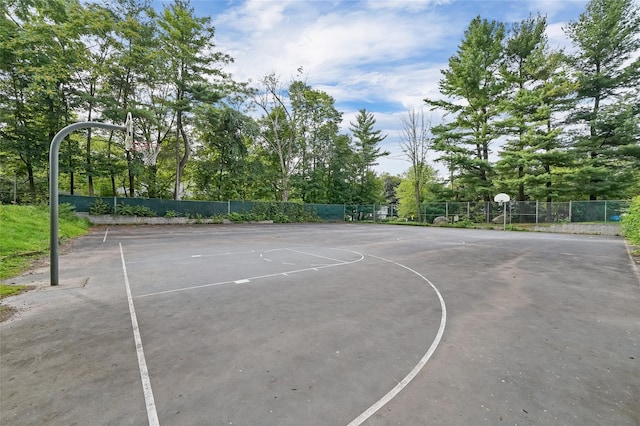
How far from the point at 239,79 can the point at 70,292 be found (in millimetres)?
24135

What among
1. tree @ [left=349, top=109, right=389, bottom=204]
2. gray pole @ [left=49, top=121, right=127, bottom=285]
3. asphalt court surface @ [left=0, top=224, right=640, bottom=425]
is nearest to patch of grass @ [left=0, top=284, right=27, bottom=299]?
asphalt court surface @ [left=0, top=224, right=640, bottom=425]

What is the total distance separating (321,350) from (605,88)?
28474 millimetres

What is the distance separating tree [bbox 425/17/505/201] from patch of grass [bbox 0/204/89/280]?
25.9 m

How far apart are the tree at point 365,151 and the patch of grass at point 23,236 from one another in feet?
90.2

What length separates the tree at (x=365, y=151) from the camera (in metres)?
34.6

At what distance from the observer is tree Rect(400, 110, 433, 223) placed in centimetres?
2625

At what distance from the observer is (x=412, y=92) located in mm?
25109

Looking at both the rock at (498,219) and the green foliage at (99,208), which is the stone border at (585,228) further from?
the green foliage at (99,208)

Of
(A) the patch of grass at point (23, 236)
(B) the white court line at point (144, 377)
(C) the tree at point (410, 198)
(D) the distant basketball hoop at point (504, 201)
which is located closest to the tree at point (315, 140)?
(C) the tree at point (410, 198)

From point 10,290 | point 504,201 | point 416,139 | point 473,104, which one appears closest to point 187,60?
point 416,139

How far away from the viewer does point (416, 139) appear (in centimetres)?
2678

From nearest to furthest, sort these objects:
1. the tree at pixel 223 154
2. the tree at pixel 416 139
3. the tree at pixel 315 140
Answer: the tree at pixel 223 154, the tree at pixel 416 139, the tree at pixel 315 140

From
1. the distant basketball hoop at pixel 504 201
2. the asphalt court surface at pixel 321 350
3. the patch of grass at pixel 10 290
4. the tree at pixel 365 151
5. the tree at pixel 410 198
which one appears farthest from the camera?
the tree at pixel 365 151

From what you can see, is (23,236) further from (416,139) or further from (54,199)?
(416,139)
